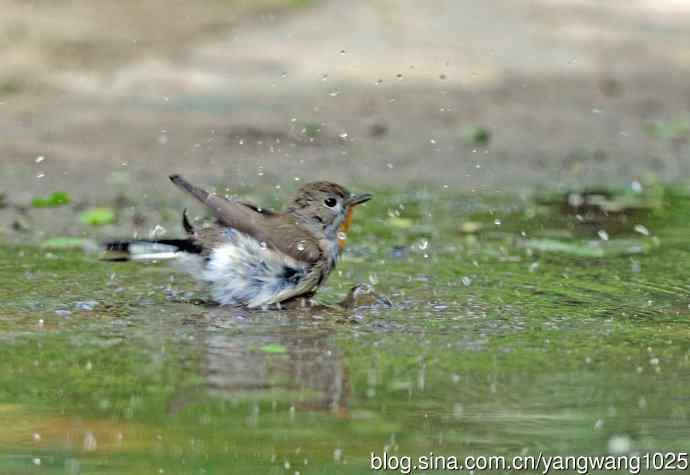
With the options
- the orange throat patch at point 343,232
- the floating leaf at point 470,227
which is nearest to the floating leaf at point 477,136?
the floating leaf at point 470,227

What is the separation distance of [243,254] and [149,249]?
18.5 inches

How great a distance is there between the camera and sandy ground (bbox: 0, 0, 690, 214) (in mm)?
11469

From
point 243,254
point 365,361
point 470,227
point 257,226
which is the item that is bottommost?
point 470,227

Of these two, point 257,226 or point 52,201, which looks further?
point 52,201

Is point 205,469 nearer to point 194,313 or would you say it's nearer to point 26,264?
point 194,313

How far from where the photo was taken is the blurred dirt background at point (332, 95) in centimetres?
1144

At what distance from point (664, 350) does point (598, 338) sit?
0.33 meters

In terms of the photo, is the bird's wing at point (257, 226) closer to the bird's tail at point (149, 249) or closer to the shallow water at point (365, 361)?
the bird's tail at point (149, 249)

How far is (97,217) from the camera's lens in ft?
31.5

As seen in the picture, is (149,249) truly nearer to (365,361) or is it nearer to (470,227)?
(365,361)

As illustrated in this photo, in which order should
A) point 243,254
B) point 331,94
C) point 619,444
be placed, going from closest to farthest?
point 619,444
point 243,254
point 331,94

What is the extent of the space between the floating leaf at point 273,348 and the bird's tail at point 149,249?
1053mm

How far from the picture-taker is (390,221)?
9.81 meters

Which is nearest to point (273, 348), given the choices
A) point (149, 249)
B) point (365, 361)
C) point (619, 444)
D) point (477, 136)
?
point (365, 361)
